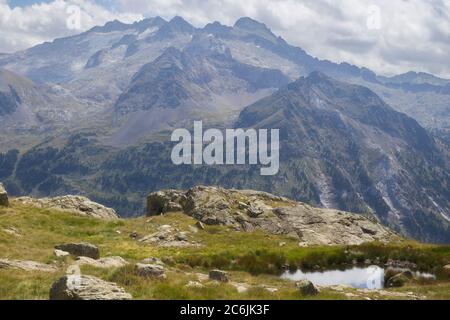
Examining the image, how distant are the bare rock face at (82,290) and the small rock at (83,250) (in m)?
17.5

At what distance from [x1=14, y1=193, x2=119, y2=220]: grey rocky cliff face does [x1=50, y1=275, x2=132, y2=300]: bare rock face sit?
2249 inches

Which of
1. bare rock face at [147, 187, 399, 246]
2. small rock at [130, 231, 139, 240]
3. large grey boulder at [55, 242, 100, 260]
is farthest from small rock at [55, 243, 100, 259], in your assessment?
bare rock face at [147, 187, 399, 246]

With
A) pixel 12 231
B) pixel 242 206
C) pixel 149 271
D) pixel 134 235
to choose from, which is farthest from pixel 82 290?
pixel 242 206

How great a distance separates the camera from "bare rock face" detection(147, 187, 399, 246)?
2699 inches

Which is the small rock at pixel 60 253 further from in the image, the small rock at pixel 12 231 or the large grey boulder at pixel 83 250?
the small rock at pixel 12 231

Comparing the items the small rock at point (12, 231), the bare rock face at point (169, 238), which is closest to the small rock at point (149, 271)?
the small rock at point (12, 231)

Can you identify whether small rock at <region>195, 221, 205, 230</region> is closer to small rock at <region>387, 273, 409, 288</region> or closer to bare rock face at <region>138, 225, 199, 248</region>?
bare rock face at <region>138, 225, 199, 248</region>

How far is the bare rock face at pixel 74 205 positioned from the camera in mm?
74562

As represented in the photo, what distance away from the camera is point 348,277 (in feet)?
130

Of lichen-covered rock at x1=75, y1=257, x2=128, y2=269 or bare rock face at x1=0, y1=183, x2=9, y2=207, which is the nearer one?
lichen-covered rock at x1=75, y1=257, x2=128, y2=269
